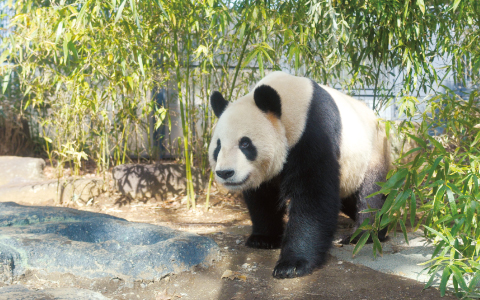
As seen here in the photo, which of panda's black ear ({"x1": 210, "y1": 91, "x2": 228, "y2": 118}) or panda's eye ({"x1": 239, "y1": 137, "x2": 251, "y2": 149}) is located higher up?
panda's black ear ({"x1": 210, "y1": 91, "x2": 228, "y2": 118})

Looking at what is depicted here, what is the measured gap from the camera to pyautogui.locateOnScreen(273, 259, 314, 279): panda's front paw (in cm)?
237

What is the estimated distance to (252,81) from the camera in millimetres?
4480

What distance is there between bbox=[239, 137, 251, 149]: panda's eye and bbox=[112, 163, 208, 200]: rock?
2.41 metres

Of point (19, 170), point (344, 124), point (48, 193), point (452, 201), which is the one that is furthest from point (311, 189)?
point (19, 170)

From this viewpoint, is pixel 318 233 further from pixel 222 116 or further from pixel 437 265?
pixel 222 116

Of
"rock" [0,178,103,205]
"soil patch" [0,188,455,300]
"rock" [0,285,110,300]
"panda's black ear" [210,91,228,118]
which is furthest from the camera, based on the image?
"rock" [0,178,103,205]

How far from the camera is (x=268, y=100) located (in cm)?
252

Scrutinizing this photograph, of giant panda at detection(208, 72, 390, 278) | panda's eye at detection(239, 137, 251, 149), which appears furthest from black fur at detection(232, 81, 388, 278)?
panda's eye at detection(239, 137, 251, 149)

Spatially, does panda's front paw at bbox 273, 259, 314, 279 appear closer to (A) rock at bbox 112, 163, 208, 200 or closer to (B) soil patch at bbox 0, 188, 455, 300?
(B) soil patch at bbox 0, 188, 455, 300

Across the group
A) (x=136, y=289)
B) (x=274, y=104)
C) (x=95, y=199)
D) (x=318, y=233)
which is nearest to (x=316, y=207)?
(x=318, y=233)

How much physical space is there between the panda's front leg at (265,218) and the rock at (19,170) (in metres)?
3.46

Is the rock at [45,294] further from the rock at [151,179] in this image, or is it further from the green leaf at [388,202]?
the rock at [151,179]

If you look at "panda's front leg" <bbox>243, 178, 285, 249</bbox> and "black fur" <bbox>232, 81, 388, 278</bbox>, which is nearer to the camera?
"black fur" <bbox>232, 81, 388, 278</bbox>

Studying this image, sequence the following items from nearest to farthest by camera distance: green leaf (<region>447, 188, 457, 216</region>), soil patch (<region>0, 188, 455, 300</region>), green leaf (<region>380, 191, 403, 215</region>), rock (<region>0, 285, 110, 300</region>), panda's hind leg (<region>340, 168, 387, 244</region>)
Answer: rock (<region>0, 285, 110, 300</region>) < green leaf (<region>447, 188, 457, 216</region>) < green leaf (<region>380, 191, 403, 215</region>) < soil patch (<region>0, 188, 455, 300</region>) < panda's hind leg (<region>340, 168, 387, 244</region>)
